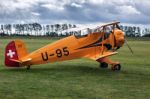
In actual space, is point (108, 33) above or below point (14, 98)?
above

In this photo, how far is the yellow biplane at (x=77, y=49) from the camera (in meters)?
16.8

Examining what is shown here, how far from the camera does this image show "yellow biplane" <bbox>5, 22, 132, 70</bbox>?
16828 mm

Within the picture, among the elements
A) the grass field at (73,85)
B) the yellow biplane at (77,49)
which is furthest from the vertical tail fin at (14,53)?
the grass field at (73,85)

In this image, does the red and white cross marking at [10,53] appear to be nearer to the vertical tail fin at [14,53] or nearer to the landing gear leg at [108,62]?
the vertical tail fin at [14,53]

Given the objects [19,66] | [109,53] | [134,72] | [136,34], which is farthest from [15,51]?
[136,34]

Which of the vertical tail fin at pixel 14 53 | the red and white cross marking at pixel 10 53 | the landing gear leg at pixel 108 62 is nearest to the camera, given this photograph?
the vertical tail fin at pixel 14 53

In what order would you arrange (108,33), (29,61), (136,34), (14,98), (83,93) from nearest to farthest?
1. (14,98)
2. (83,93)
3. (29,61)
4. (108,33)
5. (136,34)

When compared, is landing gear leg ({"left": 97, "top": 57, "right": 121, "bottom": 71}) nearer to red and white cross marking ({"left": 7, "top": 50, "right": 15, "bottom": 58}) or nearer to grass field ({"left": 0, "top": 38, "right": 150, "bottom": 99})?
grass field ({"left": 0, "top": 38, "right": 150, "bottom": 99})

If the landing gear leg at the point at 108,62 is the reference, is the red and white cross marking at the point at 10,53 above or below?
above

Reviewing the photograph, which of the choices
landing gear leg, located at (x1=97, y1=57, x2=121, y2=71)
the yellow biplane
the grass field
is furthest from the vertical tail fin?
landing gear leg, located at (x1=97, y1=57, x2=121, y2=71)

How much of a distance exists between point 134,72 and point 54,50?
3.61m

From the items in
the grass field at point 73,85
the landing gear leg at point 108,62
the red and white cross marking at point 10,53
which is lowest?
the grass field at point 73,85

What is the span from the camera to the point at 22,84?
1266cm

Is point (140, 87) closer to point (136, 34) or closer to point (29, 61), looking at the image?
point (29, 61)
